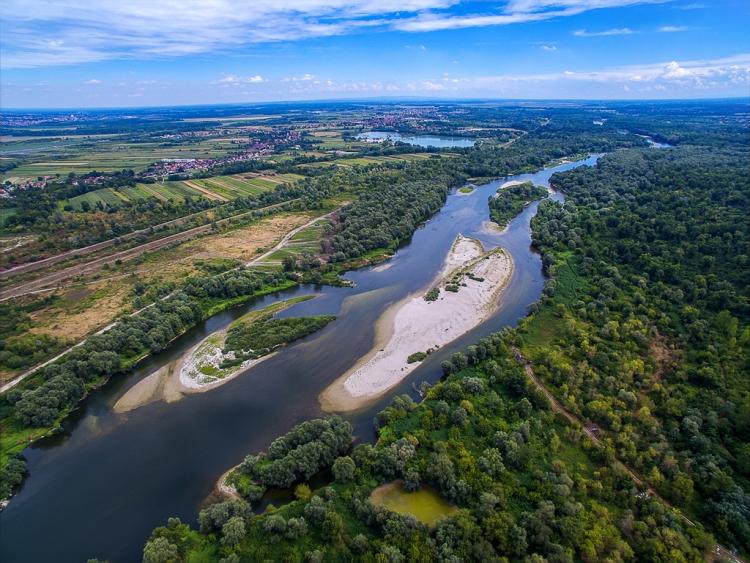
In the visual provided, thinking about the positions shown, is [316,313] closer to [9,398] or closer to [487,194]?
[9,398]

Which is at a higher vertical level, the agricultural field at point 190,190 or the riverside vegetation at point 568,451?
the agricultural field at point 190,190

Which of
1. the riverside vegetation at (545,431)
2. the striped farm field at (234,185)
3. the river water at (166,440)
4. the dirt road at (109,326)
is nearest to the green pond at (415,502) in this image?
the riverside vegetation at (545,431)

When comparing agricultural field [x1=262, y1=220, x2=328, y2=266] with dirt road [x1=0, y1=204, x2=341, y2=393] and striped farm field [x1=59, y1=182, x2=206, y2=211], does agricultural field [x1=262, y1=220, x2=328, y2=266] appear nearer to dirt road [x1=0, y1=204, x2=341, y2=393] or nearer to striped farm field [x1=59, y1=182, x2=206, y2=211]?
dirt road [x1=0, y1=204, x2=341, y2=393]

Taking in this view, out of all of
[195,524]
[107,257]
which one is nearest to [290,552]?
[195,524]

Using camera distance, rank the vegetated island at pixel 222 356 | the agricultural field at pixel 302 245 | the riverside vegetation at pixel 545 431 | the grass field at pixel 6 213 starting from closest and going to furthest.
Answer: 1. the riverside vegetation at pixel 545 431
2. the vegetated island at pixel 222 356
3. the agricultural field at pixel 302 245
4. the grass field at pixel 6 213

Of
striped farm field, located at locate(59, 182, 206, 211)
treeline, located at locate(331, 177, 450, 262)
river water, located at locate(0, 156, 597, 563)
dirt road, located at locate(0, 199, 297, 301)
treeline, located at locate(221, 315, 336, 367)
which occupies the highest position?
striped farm field, located at locate(59, 182, 206, 211)

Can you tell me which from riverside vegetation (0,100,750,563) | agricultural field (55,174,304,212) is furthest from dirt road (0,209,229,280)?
agricultural field (55,174,304,212)

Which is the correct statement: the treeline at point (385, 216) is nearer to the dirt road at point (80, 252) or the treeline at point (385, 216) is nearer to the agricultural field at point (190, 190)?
the agricultural field at point (190, 190)
